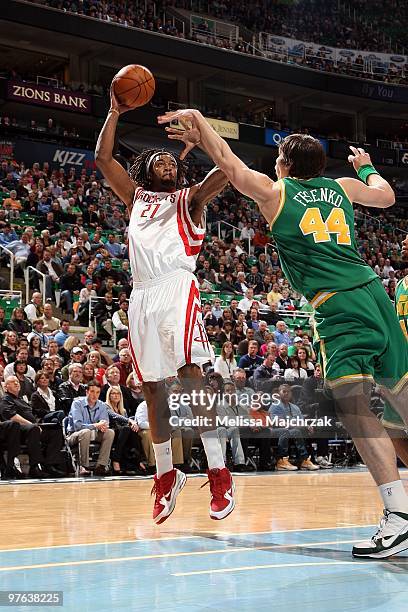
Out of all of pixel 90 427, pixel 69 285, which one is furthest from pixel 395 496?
pixel 69 285

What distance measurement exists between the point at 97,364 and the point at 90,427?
1.30 metres

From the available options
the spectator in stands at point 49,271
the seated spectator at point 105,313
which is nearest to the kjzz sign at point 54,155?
the spectator in stands at point 49,271

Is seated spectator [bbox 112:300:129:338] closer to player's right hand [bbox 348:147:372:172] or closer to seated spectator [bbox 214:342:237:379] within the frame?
seated spectator [bbox 214:342:237:379]

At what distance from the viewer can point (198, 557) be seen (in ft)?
13.3

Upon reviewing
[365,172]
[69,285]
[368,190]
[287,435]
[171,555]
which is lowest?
[287,435]

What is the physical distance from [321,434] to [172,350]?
810 cm

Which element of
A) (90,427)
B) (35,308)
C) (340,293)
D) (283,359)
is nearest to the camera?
(340,293)

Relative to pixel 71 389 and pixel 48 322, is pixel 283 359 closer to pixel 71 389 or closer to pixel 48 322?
pixel 48 322

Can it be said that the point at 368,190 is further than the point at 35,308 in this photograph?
No

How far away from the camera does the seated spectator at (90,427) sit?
10.1 metres

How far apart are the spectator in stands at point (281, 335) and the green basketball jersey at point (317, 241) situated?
10.8m

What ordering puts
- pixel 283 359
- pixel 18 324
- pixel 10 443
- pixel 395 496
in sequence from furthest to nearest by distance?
pixel 283 359
pixel 18 324
pixel 10 443
pixel 395 496

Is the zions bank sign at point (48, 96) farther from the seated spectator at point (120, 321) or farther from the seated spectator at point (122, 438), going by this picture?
the seated spectator at point (122, 438)

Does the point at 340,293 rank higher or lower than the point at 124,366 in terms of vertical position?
higher
